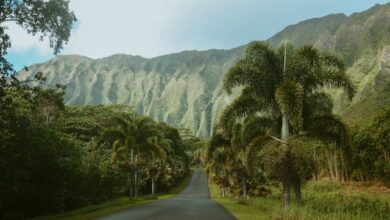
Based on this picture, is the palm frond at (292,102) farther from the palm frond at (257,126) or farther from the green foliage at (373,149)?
the green foliage at (373,149)

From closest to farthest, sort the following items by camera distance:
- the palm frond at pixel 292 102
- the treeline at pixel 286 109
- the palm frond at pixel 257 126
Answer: the palm frond at pixel 292 102, the treeline at pixel 286 109, the palm frond at pixel 257 126

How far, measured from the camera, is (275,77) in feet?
82.3

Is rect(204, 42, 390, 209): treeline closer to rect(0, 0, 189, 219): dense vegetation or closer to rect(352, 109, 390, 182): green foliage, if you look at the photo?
rect(0, 0, 189, 219): dense vegetation

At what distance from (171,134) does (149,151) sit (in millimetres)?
55950

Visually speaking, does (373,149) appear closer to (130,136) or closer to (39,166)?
(130,136)

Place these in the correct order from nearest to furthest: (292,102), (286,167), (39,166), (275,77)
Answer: (292,102) → (286,167) → (275,77) → (39,166)

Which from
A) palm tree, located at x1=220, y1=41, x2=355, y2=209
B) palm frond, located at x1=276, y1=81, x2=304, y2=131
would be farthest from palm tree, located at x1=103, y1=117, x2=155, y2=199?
palm frond, located at x1=276, y1=81, x2=304, y2=131

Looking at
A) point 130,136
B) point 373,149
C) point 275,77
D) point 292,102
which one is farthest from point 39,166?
point 373,149

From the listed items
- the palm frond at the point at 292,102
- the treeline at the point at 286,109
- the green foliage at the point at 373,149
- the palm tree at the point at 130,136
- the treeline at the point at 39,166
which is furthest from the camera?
the green foliage at the point at 373,149

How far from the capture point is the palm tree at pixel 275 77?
2453 centimetres

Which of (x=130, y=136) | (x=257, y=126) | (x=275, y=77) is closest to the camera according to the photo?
(x=275, y=77)

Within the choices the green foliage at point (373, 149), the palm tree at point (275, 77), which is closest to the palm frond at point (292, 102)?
the palm tree at point (275, 77)

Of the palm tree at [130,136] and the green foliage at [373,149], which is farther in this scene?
the green foliage at [373,149]

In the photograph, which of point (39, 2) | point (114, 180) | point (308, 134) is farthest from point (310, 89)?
point (114, 180)
